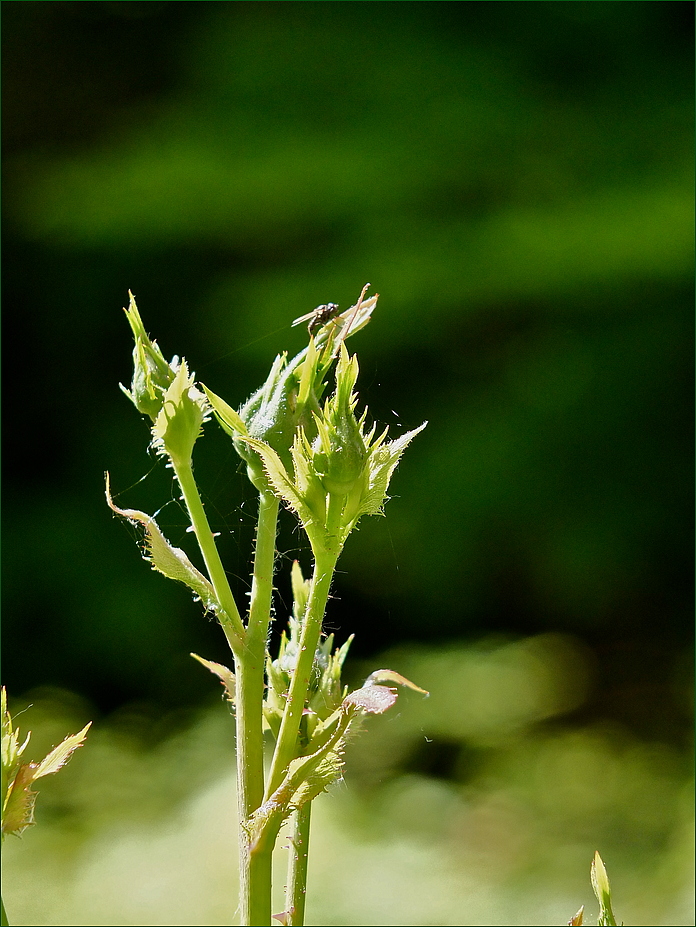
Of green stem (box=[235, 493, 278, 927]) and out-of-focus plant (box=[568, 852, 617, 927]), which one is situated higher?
green stem (box=[235, 493, 278, 927])

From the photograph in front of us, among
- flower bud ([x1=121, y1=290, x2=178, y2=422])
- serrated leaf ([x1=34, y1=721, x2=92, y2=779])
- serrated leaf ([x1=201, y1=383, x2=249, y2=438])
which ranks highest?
flower bud ([x1=121, y1=290, x2=178, y2=422])

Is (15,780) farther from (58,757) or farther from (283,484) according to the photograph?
(283,484)

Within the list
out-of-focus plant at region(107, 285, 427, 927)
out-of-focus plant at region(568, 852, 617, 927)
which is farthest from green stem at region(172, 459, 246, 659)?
out-of-focus plant at region(568, 852, 617, 927)

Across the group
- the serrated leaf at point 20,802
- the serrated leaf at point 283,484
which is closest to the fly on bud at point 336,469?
the serrated leaf at point 283,484

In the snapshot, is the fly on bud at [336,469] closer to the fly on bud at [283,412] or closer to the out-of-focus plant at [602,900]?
the fly on bud at [283,412]

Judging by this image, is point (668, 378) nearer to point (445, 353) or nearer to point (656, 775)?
point (445, 353)

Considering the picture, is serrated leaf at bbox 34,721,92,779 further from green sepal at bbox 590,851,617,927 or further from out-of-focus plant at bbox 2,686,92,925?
green sepal at bbox 590,851,617,927
